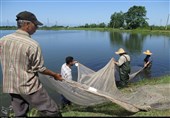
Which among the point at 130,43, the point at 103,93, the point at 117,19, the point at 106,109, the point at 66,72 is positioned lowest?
the point at 130,43

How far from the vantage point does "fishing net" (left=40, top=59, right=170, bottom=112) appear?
5.72m

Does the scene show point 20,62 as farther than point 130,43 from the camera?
No

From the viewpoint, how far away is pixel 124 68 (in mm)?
10750

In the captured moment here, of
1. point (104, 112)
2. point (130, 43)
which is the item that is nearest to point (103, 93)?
point (104, 112)

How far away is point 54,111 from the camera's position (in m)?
4.26

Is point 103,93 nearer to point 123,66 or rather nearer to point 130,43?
point 123,66

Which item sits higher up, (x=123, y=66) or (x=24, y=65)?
(x=24, y=65)

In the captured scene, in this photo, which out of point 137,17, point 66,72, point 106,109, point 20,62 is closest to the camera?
point 20,62

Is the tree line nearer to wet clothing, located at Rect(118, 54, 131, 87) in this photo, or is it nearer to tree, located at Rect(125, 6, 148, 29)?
tree, located at Rect(125, 6, 148, 29)

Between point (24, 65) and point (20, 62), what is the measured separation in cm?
7

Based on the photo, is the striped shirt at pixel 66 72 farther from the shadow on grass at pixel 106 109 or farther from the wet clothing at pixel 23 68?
the wet clothing at pixel 23 68

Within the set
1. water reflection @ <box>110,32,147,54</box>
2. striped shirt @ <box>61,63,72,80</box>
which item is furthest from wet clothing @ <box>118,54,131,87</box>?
water reflection @ <box>110,32,147,54</box>

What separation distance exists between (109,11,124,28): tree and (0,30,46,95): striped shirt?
103417 millimetres

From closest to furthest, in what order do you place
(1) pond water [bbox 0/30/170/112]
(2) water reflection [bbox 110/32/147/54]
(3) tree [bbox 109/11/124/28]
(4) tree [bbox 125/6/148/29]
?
(1) pond water [bbox 0/30/170/112] < (2) water reflection [bbox 110/32/147/54] < (4) tree [bbox 125/6/148/29] < (3) tree [bbox 109/11/124/28]
